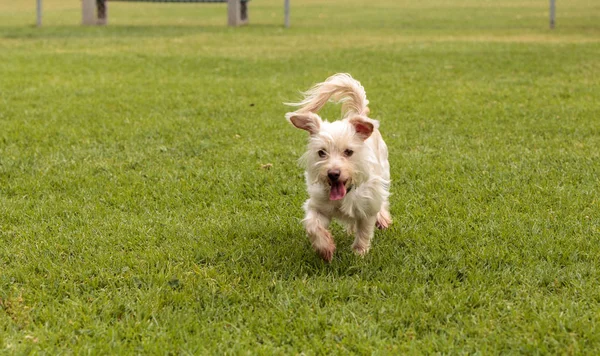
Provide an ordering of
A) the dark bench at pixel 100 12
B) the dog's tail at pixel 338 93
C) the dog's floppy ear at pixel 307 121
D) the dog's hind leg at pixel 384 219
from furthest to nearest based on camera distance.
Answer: the dark bench at pixel 100 12, the dog's hind leg at pixel 384 219, the dog's tail at pixel 338 93, the dog's floppy ear at pixel 307 121

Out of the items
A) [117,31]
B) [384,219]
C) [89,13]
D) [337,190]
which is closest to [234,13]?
[117,31]

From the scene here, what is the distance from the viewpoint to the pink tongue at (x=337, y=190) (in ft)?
14.0

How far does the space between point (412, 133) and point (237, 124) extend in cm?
201

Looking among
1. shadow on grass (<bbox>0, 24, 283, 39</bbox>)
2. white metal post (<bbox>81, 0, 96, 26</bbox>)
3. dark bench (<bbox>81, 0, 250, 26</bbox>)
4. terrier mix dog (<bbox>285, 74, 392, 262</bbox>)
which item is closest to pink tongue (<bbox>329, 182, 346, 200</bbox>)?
terrier mix dog (<bbox>285, 74, 392, 262</bbox>)

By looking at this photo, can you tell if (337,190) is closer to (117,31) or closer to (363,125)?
(363,125)

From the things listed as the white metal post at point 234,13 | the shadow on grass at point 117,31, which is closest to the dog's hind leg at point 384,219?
the shadow on grass at point 117,31

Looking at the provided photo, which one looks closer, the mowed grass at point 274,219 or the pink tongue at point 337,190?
the mowed grass at point 274,219

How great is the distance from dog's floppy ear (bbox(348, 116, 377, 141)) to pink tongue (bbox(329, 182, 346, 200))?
347mm

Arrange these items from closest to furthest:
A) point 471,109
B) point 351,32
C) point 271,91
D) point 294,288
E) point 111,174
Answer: point 294,288 < point 111,174 < point 471,109 < point 271,91 < point 351,32

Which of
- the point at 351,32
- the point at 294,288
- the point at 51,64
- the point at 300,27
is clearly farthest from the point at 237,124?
the point at 300,27

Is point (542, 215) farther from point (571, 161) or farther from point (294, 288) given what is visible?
point (294, 288)

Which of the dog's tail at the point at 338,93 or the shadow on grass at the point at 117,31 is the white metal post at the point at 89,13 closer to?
the shadow on grass at the point at 117,31

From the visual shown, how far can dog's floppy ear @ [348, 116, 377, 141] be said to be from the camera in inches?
169

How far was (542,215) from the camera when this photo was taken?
16.5 feet
